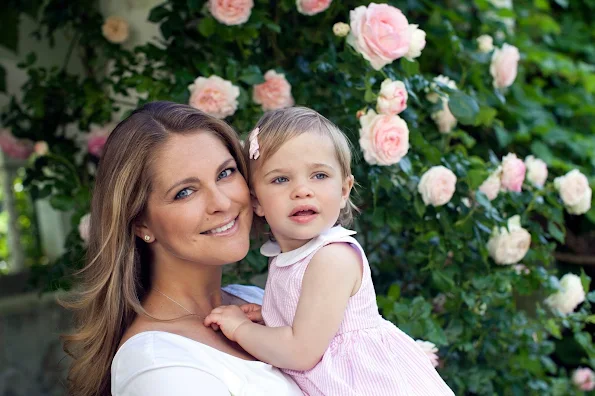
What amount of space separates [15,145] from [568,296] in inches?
93.4

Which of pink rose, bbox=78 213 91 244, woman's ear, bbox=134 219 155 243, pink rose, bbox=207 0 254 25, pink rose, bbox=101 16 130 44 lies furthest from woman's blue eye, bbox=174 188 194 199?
pink rose, bbox=101 16 130 44

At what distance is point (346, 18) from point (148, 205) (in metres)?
1.46

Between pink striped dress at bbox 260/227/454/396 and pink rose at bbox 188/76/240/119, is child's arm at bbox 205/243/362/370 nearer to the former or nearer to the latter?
pink striped dress at bbox 260/227/454/396

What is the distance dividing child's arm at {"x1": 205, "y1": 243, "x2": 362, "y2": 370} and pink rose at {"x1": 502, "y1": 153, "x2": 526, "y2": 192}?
1.12 meters

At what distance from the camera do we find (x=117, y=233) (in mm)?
1751

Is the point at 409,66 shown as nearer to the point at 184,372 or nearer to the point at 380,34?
the point at 380,34

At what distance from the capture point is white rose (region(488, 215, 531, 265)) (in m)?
2.59

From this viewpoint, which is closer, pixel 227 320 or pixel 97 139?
pixel 227 320

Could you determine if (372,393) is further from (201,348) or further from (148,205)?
(148,205)

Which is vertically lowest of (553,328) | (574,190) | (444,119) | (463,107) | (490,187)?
(553,328)

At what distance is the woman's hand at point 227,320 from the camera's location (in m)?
1.74

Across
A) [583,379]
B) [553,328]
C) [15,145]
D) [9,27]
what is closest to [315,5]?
[553,328]

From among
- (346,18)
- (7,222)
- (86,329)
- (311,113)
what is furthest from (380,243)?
(7,222)

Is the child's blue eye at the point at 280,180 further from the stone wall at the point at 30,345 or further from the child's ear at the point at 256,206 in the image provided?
the stone wall at the point at 30,345
